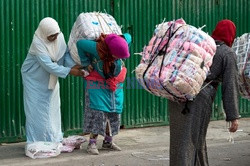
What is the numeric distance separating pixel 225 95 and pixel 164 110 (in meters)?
3.91

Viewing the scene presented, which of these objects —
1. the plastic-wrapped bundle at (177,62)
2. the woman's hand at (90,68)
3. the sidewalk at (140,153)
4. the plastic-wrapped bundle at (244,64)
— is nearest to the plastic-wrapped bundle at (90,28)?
the woman's hand at (90,68)

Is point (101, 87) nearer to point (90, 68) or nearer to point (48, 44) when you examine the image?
point (90, 68)

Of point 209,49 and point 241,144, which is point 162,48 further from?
point 241,144

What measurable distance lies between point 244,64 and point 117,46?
137 cm

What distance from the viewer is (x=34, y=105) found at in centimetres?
679

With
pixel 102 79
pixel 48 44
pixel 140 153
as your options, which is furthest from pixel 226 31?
pixel 48 44

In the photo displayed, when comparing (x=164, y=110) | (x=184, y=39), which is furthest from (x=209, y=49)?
(x=164, y=110)

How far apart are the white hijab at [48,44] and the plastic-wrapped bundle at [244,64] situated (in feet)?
7.04

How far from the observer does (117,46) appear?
6109 mm

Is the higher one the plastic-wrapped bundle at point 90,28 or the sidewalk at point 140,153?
the plastic-wrapped bundle at point 90,28

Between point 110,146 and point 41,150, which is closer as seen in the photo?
point 41,150

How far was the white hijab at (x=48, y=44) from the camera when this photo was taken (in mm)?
6633

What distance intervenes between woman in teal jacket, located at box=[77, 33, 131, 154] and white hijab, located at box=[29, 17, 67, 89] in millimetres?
372

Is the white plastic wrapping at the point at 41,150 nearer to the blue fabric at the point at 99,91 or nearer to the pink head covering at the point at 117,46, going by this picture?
the blue fabric at the point at 99,91
